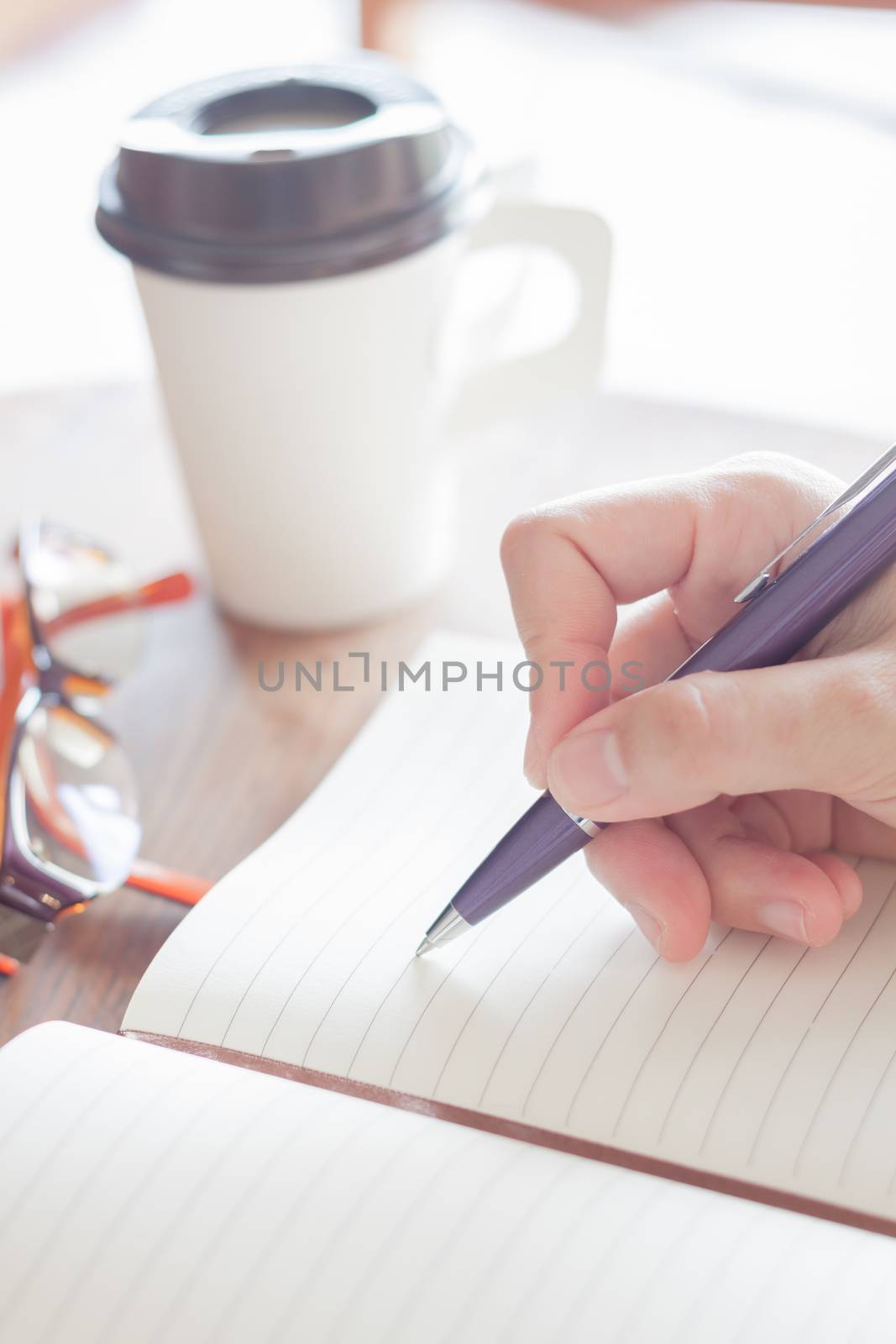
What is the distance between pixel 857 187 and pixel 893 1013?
0.81m

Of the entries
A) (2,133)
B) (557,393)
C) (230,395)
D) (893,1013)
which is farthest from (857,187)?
(2,133)

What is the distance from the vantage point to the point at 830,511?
406mm

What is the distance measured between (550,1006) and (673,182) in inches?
37.7

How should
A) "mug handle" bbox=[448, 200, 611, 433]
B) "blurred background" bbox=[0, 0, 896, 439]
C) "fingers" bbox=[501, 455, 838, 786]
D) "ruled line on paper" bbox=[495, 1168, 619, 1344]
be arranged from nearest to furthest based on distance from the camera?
"ruled line on paper" bbox=[495, 1168, 619, 1344], "fingers" bbox=[501, 455, 838, 786], "mug handle" bbox=[448, 200, 611, 433], "blurred background" bbox=[0, 0, 896, 439]

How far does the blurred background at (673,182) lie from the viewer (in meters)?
0.96

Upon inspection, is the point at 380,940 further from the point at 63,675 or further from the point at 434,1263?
the point at 63,675

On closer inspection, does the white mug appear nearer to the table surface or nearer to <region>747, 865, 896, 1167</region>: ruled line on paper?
the table surface

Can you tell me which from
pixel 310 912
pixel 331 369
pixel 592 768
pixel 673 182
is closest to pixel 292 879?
pixel 310 912

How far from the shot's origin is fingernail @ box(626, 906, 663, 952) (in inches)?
15.8

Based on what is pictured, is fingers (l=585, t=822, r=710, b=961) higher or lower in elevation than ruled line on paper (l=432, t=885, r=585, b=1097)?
higher

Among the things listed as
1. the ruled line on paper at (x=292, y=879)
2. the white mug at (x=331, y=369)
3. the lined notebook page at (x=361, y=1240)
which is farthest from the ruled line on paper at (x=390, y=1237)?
the white mug at (x=331, y=369)

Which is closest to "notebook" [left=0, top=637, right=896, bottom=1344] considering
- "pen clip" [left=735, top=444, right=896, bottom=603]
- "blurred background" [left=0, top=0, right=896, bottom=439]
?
"pen clip" [left=735, top=444, right=896, bottom=603]

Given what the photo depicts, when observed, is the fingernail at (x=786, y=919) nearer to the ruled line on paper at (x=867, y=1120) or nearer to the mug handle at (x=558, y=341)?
the ruled line on paper at (x=867, y=1120)

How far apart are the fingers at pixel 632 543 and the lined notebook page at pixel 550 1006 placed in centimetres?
6
